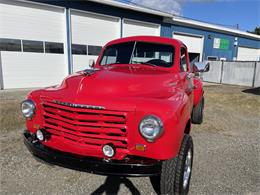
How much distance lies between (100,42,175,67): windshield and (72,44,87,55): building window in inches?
356

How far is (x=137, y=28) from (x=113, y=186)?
1378 cm

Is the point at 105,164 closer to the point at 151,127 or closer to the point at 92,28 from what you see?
→ the point at 151,127

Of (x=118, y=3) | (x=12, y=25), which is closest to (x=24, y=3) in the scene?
(x=12, y=25)

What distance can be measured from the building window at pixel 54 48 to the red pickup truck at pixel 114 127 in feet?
32.1

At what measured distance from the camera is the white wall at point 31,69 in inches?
424

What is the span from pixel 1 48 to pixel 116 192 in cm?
1023

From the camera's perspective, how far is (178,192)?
8.15ft

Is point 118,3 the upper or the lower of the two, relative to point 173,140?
upper

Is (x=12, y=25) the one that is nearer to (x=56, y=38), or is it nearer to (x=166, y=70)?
(x=56, y=38)

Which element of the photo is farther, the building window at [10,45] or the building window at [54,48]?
the building window at [54,48]

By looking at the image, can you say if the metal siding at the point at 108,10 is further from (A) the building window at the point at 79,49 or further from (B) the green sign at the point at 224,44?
(B) the green sign at the point at 224,44

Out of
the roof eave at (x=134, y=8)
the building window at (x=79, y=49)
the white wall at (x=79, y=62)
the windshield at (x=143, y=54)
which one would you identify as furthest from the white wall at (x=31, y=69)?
the windshield at (x=143, y=54)

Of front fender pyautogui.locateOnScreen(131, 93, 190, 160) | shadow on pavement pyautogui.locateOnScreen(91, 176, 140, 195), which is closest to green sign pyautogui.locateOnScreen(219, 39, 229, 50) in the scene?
shadow on pavement pyautogui.locateOnScreen(91, 176, 140, 195)

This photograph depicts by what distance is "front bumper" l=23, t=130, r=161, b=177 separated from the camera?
2.17m
